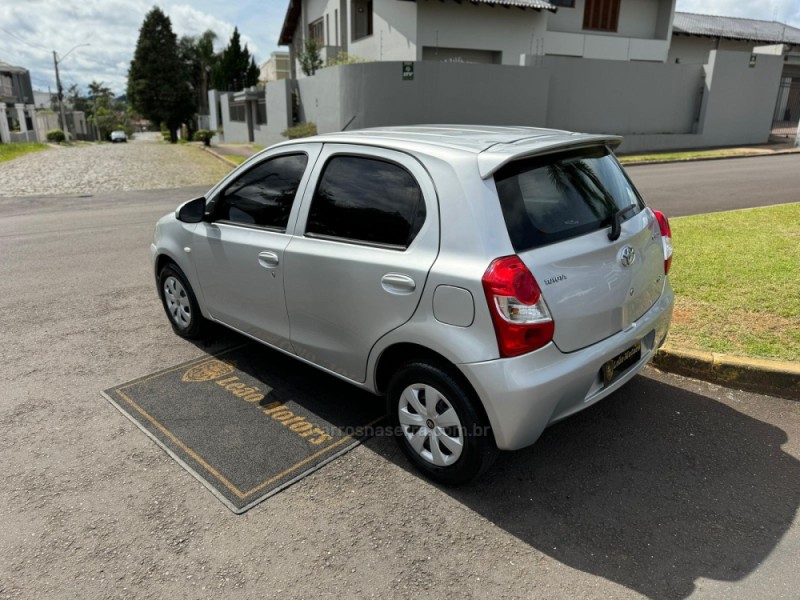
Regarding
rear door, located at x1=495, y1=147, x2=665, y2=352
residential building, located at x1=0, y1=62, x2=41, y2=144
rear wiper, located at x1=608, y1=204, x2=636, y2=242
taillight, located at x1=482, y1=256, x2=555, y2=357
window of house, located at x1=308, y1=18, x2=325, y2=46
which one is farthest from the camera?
residential building, located at x1=0, y1=62, x2=41, y2=144

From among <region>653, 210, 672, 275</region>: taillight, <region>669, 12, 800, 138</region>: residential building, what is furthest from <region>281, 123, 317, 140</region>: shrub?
<region>653, 210, 672, 275</region>: taillight

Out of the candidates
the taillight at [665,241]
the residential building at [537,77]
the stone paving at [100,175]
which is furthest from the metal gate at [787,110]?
the taillight at [665,241]

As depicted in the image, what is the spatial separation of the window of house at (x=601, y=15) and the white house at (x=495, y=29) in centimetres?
4

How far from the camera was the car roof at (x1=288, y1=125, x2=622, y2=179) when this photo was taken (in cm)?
296

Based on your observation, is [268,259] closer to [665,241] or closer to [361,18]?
[665,241]

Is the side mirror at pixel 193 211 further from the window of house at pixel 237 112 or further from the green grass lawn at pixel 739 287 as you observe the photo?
the window of house at pixel 237 112

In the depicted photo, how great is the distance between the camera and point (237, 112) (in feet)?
137

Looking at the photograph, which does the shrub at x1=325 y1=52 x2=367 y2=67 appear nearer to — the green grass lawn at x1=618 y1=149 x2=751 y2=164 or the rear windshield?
the green grass lawn at x1=618 y1=149 x2=751 y2=164

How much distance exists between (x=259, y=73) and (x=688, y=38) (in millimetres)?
39667

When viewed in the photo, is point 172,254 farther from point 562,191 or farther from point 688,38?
point 688,38

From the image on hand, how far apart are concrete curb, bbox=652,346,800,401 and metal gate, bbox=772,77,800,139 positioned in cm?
2826

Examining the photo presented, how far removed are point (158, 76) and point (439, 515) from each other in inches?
2482

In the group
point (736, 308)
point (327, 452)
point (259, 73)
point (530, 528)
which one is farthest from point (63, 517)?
point (259, 73)

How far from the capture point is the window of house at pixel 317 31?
32.7 meters
